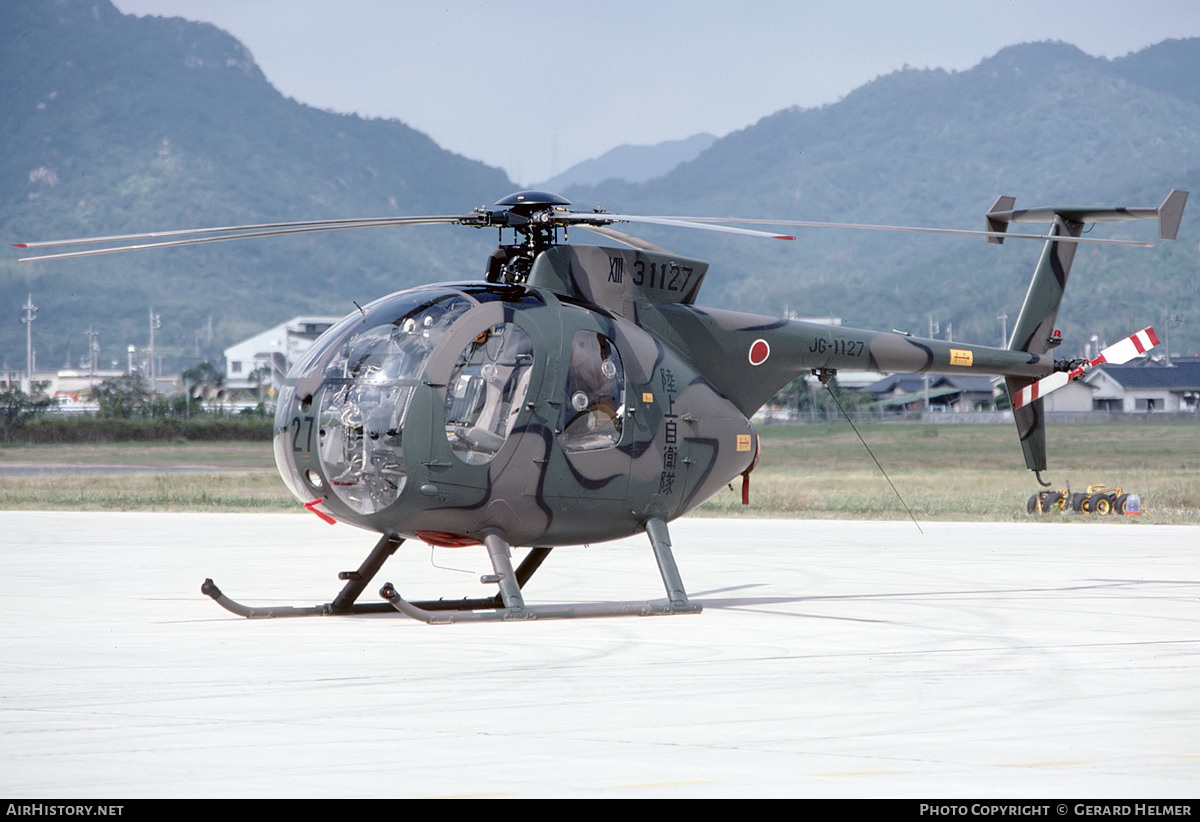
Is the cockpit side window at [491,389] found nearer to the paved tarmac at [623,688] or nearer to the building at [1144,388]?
the paved tarmac at [623,688]

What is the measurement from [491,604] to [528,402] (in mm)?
2589

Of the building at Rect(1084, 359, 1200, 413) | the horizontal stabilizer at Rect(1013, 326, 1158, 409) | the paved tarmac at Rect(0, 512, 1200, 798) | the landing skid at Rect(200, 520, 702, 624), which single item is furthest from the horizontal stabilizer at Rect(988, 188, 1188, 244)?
the building at Rect(1084, 359, 1200, 413)

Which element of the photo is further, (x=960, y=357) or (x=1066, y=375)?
(x=1066, y=375)

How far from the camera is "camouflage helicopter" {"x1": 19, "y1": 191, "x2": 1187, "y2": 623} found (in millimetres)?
11508

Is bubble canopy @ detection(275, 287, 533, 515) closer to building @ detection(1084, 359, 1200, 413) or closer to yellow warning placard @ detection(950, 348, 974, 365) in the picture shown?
yellow warning placard @ detection(950, 348, 974, 365)

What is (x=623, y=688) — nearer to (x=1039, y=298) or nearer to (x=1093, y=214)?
(x=1093, y=214)

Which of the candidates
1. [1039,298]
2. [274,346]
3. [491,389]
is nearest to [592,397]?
[491,389]

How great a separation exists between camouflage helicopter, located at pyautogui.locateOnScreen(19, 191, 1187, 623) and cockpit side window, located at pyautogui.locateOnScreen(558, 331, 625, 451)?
1cm

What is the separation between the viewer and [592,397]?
12.5 metres

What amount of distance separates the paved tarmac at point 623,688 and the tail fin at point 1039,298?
1694 mm

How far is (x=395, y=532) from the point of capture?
12.0 metres

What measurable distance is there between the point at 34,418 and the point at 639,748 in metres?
92.4
